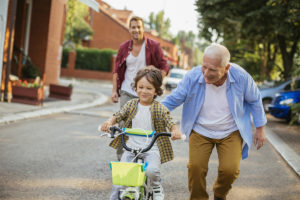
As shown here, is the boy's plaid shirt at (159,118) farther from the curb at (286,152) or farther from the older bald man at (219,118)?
the curb at (286,152)

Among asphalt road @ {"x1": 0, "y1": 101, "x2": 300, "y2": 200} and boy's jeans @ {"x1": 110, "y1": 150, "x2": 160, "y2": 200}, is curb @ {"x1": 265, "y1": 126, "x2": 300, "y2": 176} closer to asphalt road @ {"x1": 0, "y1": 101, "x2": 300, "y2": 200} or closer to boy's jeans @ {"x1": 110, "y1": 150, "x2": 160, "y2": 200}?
asphalt road @ {"x1": 0, "y1": 101, "x2": 300, "y2": 200}

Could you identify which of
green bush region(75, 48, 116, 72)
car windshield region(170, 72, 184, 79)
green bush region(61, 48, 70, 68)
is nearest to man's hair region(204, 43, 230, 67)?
car windshield region(170, 72, 184, 79)

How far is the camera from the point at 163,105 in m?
3.89

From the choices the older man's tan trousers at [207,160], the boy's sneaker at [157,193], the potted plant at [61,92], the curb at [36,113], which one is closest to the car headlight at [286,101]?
the curb at [36,113]

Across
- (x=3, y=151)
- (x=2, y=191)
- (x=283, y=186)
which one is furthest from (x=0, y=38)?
(x=283, y=186)

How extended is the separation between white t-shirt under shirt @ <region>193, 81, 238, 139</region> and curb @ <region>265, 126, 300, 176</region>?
2851 millimetres

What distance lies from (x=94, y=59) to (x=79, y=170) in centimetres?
3658

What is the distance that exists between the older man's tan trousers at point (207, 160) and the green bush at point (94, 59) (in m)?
37.8

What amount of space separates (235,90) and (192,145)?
26.7 inches

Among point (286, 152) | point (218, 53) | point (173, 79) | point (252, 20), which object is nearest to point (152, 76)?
point (218, 53)

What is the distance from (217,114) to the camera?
3.96 m

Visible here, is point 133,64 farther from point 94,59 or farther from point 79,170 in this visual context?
point 94,59

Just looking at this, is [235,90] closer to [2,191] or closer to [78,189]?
[78,189]

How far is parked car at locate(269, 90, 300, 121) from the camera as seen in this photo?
44.6ft
